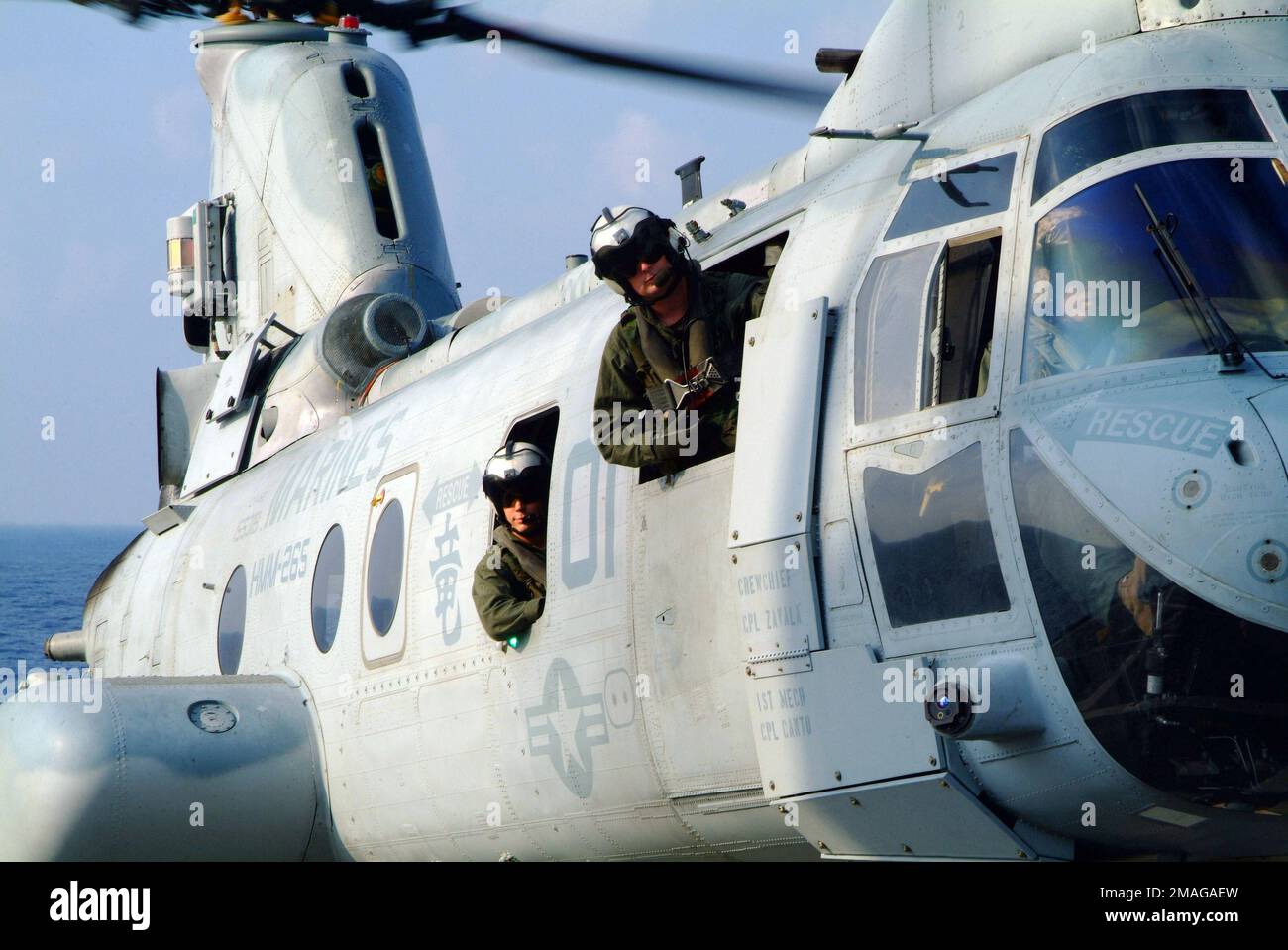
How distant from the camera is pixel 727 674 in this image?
523 cm

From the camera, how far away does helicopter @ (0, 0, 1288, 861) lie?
418 centimetres

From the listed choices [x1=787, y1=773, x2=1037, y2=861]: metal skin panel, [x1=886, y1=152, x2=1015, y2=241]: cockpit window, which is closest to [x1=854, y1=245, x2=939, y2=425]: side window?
[x1=886, y1=152, x2=1015, y2=241]: cockpit window

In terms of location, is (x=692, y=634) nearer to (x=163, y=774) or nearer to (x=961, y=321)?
(x=961, y=321)

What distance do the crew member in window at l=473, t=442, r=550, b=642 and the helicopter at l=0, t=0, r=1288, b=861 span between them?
6.7 inches

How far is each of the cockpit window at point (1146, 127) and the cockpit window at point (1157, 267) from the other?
0.33 ft

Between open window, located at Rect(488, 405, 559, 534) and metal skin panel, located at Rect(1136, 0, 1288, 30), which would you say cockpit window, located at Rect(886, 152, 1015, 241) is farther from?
open window, located at Rect(488, 405, 559, 534)

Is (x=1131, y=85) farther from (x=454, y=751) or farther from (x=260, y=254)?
(x=260, y=254)

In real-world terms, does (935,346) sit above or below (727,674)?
above

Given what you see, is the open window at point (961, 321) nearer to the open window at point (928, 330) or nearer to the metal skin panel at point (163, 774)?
the open window at point (928, 330)

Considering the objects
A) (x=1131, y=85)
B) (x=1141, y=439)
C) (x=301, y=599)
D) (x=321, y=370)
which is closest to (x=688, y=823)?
(x=1141, y=439)

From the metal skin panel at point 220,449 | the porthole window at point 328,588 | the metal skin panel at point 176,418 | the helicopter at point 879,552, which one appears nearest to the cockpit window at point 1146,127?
the helicopter at point 879,552

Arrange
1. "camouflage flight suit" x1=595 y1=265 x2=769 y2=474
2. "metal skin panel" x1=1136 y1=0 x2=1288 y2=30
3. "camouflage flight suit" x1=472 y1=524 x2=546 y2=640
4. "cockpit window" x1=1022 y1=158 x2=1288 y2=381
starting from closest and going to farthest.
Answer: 1. "cockpit window" x1=1022 y1=158 x2=1288 y2=381
2. "metal skin panel" x1=1136 y1=0 x2=1288 y2=30
3. "camouflage flight suit" x1=595 y1=265 x2=769 y2=474
4. "camouflage flight suit" x1=472 y1=524 x2=546 y2=640

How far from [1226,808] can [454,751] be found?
355 cm

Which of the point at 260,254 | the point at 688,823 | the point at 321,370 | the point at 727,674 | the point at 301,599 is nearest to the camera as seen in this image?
the point at 727,674
